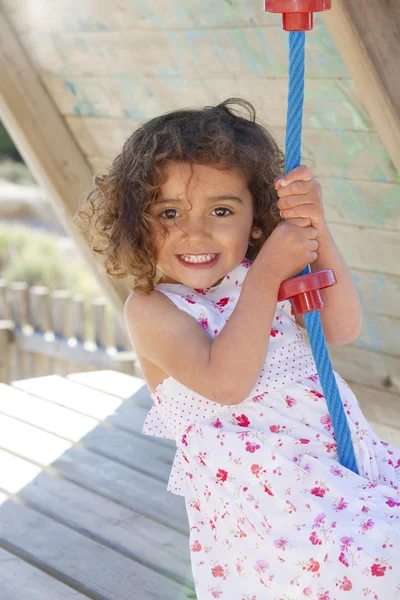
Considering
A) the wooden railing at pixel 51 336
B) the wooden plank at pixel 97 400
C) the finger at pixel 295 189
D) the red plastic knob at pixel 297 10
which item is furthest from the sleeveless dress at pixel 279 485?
the wooden railing at pixel 51 336

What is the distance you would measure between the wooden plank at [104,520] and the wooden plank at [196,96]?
1025mm

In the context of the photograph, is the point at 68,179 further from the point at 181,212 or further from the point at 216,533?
the point at 216,533

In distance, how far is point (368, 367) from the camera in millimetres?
2812

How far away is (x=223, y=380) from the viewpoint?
151cm

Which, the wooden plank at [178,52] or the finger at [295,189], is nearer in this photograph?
the finger at [295,189]

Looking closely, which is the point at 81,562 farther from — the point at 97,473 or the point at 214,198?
the point at 214,198

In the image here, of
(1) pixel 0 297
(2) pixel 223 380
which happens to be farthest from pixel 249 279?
(1) pixel 0 297

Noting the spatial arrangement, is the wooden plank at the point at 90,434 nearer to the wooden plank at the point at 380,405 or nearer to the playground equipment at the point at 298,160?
the wooden plank at the point at 380,405

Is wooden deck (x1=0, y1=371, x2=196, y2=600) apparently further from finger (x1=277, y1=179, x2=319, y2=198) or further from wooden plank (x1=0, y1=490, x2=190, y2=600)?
finger (x1=277, y1=179, x2=319, y2=198)

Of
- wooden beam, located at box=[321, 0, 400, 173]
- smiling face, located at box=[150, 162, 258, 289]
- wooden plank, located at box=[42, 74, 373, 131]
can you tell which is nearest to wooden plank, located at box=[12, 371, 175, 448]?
wooden plank, located at box=[42, 74, 373, 131]

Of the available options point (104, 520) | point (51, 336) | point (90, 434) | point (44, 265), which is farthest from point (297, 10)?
point (44, 265)

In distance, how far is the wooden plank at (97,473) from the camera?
Result: 2.44 metres

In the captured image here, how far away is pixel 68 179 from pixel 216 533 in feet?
5.39

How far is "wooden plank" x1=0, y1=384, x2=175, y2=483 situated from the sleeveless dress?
1.01 metres
